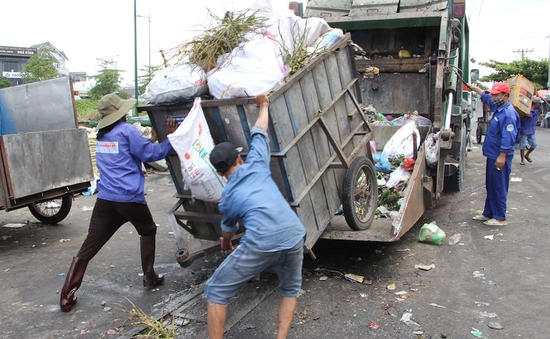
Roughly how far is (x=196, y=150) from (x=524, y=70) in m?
29.0

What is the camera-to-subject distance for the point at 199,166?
3.29 metres

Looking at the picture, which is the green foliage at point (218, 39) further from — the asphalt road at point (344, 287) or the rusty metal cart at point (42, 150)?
the rusty metal cart at point (42, 150)

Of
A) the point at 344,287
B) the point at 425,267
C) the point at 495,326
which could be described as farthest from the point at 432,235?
the point at 495,326

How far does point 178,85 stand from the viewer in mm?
3402

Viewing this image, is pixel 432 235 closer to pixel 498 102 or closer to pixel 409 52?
pixel 498 102

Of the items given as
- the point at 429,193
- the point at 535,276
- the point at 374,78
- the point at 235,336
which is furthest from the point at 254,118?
the point at 374,78

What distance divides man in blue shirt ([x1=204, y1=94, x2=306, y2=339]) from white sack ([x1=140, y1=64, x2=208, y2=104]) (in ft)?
2.73

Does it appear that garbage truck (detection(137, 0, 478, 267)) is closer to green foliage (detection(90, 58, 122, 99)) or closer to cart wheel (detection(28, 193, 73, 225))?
cart wheel (detection(28, 193, 73, 225))

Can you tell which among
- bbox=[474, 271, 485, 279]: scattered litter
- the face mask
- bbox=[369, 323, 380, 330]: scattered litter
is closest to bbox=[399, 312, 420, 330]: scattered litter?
bbox=[369, 323, 380, 330]: scattered litter

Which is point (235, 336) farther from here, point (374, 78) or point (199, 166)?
point (374, 78)

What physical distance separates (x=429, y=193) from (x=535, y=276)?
4.24 feet

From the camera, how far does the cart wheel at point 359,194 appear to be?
3990 mm

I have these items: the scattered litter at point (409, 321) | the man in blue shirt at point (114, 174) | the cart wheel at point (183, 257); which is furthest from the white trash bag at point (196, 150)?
the scattered litter at point (409, 321)

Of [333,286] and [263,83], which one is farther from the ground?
[263,83]
